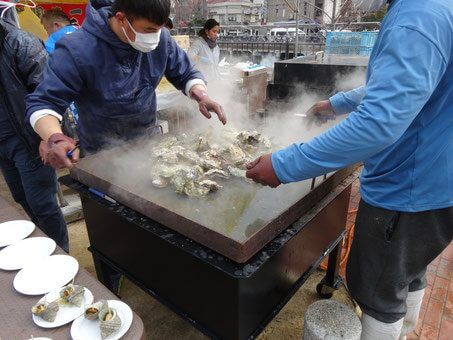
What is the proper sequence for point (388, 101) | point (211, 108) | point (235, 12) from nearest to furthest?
point (388, 101) < point (211, 108) < point (235, 12)

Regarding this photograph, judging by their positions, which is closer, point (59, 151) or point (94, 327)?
point (94, 327)

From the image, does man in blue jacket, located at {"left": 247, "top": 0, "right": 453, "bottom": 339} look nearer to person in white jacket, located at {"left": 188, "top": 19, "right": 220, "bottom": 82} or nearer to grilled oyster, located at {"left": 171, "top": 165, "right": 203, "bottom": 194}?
grilled oyster, located at {"left": 171, "top": 165, "right": 203, "bottom": 194}

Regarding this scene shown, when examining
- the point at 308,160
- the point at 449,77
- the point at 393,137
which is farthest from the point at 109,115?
the point at 449,77

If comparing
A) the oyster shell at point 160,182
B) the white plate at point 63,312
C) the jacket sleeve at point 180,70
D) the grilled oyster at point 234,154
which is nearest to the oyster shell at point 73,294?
the white plate at point 63,312

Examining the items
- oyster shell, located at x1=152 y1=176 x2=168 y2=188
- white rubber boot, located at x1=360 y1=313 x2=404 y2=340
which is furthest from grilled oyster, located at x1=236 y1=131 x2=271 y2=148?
white rubber boot, located at x1=360 y1=313 x2=404 y2=340

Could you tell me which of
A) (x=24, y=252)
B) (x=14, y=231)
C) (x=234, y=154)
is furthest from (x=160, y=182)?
(x=14, y=231)

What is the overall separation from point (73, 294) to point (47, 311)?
122mm

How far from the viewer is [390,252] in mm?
1718

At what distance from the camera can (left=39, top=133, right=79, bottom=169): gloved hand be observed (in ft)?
5.91

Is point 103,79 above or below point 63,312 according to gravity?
above

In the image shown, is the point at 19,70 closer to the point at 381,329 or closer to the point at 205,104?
the point at 205,104

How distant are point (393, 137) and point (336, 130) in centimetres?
23

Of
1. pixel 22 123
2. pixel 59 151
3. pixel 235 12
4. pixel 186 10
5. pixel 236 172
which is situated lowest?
pixel 236 172

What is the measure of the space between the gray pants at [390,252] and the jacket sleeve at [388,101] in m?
0.53
